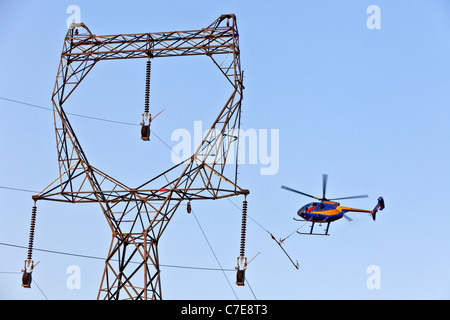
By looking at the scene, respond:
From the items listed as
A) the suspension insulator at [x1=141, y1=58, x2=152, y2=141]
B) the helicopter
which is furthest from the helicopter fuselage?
the suspension insulator at [x1=141, y1=58, x2=152, y2=141]

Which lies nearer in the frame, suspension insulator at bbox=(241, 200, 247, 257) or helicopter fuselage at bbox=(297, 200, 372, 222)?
suspension insulator at bbox=(241, 200, 247, 257)

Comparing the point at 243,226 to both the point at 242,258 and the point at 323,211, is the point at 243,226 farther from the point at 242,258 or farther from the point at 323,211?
the point at 323,211

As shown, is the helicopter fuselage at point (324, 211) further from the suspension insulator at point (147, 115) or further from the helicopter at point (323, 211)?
the suspension insulator at point (147, 115)

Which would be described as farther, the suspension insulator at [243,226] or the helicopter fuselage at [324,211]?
the helicopter fuselage at [324,211]

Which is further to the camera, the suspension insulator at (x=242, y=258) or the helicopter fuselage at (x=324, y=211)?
the helicopter fuselage at (x=324, y=211)

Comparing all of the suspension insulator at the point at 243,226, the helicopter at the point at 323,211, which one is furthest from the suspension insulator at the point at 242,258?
the helicopter at the point at 323,211

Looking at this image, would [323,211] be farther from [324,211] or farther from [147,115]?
[147,115]

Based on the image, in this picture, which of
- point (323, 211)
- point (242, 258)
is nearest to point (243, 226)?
point (242, 258)

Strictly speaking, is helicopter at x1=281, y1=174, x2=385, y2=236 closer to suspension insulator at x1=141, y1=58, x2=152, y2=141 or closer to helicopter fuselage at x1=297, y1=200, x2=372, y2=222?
helicopter fuselage at x1=297, y1=200, x2=372, y2=222

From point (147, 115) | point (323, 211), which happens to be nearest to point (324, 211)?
point (323, 211)

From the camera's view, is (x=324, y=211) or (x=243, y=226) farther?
(x=324, y=211)

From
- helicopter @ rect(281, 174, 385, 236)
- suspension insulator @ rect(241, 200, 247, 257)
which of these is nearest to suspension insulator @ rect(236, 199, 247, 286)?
suspension insulator @ rect(241, 200, 247, 257)

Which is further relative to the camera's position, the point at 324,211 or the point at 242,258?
the point at 324,211
